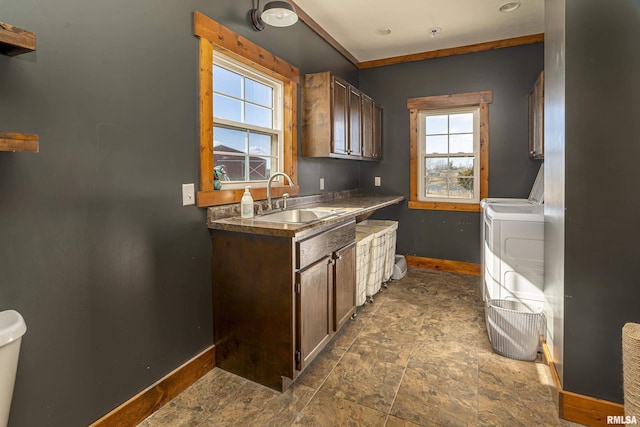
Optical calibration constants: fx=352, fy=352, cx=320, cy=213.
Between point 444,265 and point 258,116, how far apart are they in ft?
9.79

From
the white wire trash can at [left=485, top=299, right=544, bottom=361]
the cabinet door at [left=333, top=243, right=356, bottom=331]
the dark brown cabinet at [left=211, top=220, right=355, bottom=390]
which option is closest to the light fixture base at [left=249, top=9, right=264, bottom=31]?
the dark brown cabinet at [left=211, top=220, right=355, bottom=390]

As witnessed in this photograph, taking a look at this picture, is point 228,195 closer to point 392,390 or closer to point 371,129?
point 392,390

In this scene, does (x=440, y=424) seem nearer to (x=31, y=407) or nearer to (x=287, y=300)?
(x=287, y=300)

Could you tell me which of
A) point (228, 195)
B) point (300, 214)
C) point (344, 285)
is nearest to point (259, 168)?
point (300, 214)

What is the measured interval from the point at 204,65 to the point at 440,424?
7.68 ft

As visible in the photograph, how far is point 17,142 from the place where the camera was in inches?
44.9

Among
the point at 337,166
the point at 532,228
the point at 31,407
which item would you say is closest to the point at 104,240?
the point at 31,407

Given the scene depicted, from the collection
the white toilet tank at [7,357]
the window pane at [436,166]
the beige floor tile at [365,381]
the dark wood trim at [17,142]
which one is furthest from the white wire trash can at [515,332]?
the dark wood trim at [17,142]

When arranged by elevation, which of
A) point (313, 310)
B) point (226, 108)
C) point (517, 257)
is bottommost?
point (313, 310)

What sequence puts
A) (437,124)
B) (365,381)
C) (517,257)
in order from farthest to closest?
(437,124)
(517,257)
(365,381)

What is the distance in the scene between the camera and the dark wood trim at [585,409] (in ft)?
5.59

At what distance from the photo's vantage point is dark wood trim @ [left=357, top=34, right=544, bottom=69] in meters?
3.87

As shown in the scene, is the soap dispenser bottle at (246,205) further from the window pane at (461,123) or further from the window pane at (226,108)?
the window pane at (461,123)

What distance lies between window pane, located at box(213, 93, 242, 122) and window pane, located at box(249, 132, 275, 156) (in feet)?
0.66
